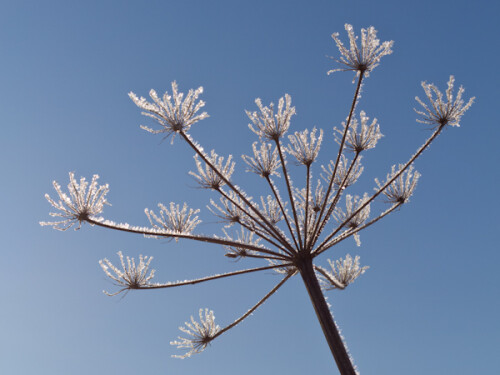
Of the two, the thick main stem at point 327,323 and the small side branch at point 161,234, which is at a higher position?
the small side branch at point 161,234

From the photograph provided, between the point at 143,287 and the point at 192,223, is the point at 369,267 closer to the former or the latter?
the point at 192,223

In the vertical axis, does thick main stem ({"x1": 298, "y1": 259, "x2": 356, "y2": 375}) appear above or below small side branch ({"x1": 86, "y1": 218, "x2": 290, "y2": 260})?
→ below

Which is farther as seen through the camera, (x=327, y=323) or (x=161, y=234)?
(x=161, y=234)

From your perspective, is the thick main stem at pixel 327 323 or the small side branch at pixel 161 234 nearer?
the thick main stem at pixel 327 323

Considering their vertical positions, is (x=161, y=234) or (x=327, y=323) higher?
(x=161, y=234)

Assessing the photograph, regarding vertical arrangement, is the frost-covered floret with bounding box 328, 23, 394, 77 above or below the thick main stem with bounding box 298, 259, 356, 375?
above

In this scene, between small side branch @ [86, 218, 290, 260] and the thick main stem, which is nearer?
the thick main stem

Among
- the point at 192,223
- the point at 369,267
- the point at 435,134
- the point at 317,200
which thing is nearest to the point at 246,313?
the point at 192,223

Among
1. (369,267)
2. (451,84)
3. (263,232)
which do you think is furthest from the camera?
(369,267)
